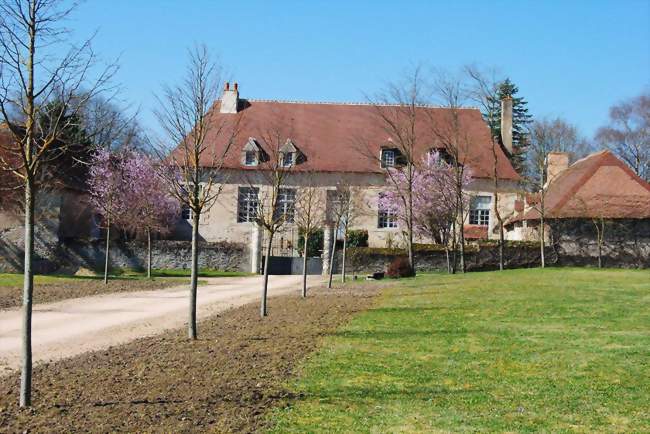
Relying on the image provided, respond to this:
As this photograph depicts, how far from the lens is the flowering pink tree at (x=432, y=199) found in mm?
38500

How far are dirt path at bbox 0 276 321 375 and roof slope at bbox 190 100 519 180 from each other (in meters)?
22.7

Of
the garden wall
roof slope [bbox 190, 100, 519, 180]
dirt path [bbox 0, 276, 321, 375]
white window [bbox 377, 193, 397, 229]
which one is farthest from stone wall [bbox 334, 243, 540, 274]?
dirt path [bbox 0, 276, 321, 375]

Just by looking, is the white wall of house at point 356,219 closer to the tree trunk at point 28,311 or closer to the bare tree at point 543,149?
the bare tree at point 543,149

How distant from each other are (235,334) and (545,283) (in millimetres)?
13282

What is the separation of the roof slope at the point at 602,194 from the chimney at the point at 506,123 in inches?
371

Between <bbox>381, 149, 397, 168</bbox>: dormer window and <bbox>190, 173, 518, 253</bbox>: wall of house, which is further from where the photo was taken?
<bbox>381, 149, 397, 168</bbox>: dormer window

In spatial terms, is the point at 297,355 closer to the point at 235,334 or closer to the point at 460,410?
the point at 235,334

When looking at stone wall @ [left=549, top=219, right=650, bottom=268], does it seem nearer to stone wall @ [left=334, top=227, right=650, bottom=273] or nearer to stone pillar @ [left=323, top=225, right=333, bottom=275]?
stone wall @ [left=334, top=227, right=650, bottom=273]

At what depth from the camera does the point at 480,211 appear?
4744cm

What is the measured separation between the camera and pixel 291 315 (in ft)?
52.7

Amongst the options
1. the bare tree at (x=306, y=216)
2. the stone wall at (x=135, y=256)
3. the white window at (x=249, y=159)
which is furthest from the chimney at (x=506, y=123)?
the stone wall at (x=135, y=256)

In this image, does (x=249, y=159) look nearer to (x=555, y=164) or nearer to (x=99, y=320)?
(x=555, y=164)

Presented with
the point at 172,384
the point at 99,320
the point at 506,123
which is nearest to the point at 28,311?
the point at 172,384

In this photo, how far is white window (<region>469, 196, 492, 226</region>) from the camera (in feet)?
155
